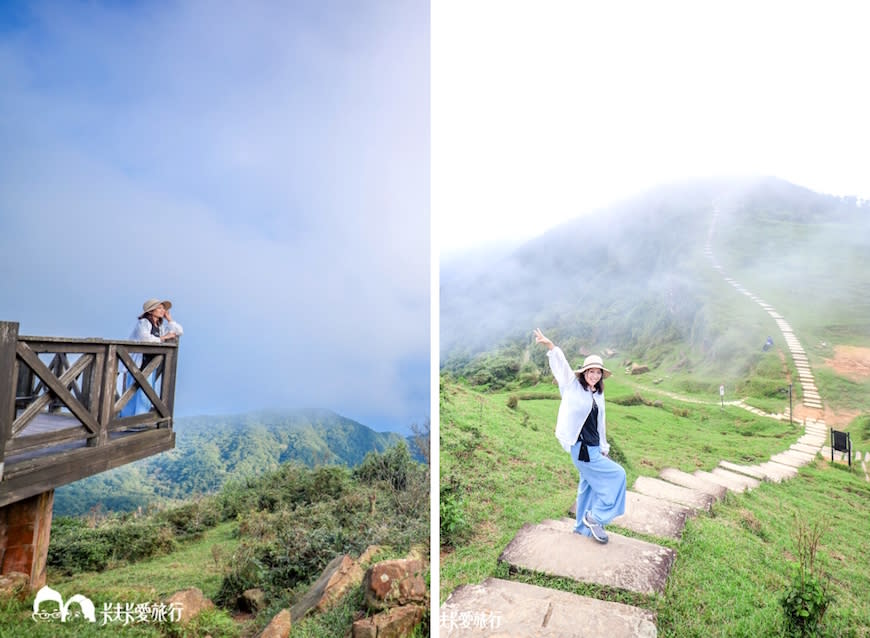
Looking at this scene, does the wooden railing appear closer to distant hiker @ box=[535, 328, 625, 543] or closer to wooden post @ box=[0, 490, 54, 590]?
wooden post @ box=[0, 490, 54, 590]

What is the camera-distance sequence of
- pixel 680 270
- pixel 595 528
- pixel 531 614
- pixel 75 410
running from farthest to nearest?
pixel 680 270 < pixel 595 528 < pixel 531 614 < pixel 75 410

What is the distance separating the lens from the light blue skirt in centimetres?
272

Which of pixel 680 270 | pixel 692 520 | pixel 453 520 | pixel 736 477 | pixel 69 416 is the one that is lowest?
pixel 453 520

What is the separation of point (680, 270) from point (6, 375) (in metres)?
3.20

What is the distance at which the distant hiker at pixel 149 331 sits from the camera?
2910mm

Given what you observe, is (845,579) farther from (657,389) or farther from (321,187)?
(321,187)

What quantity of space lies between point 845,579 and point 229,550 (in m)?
3.41

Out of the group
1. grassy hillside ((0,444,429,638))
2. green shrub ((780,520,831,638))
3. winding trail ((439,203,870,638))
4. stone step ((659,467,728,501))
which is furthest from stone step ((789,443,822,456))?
grassy hillside ((0,444,429,638))

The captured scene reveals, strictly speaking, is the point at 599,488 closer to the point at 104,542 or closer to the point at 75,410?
the point at 75,410

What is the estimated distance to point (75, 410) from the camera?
2.35 meters

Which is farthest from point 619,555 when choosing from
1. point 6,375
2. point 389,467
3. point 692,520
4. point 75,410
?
point 6,375

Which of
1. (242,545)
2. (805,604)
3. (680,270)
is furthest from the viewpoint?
(242,545)

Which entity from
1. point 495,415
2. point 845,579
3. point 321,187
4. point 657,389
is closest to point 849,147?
point 657,389

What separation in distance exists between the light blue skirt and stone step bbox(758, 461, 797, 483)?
68 centimetres
